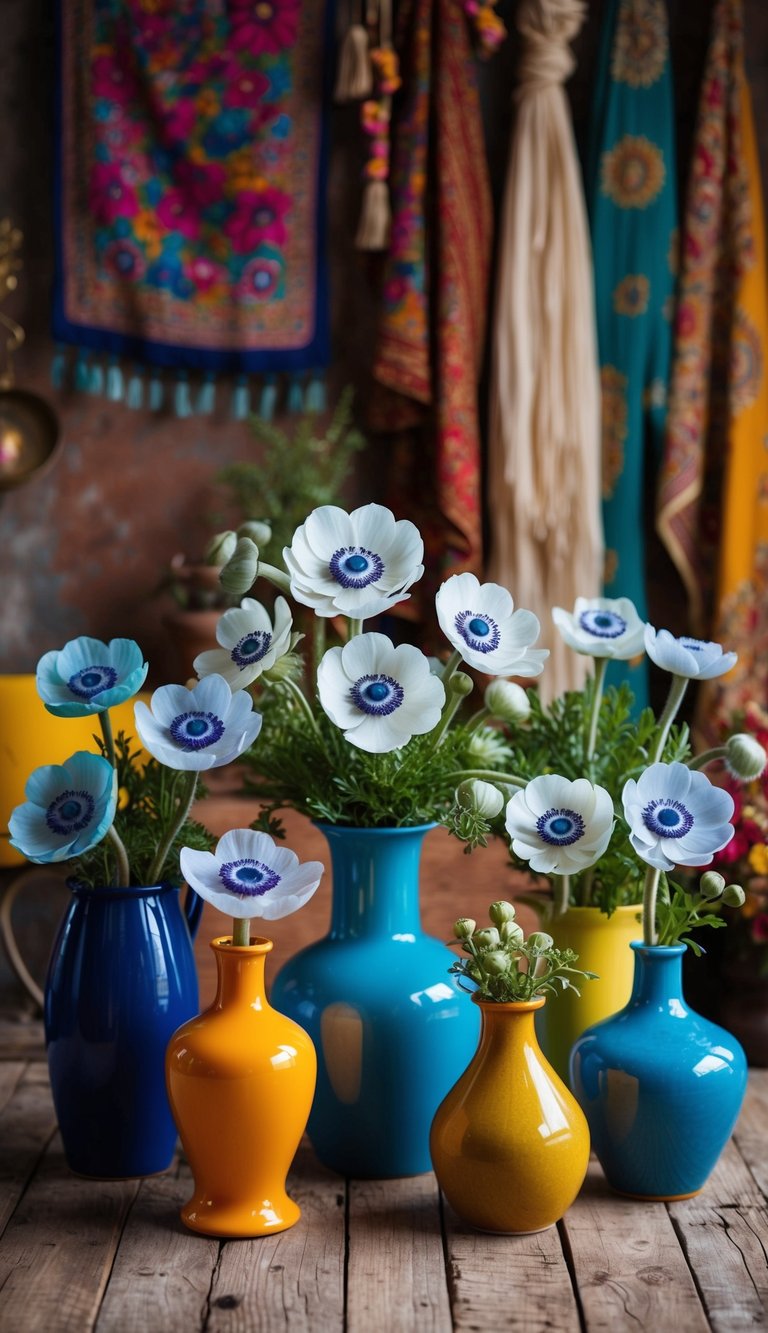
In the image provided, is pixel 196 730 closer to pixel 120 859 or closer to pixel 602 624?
pixel 120 859

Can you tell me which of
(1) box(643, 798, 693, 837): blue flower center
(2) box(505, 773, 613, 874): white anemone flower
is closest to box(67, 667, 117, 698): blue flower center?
(2) box(505, 773, 613, 874): white anemone flower

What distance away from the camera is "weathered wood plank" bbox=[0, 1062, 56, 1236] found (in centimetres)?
Result: 115

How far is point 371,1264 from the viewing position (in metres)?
1.00

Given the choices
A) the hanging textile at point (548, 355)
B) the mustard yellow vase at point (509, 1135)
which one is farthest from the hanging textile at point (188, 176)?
the mustard yellow vase at point (509, 1135)

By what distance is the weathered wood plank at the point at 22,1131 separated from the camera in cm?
115

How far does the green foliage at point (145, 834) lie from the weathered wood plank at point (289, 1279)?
0.31 meters

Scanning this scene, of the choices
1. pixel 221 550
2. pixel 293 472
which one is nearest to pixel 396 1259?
pixel 221 550

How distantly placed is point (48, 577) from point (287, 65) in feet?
3.02

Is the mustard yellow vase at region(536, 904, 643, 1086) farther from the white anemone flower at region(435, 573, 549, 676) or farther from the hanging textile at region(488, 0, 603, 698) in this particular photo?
the hanging textile at region(488, 0, 603, 698)

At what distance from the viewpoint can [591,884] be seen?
1.21 m

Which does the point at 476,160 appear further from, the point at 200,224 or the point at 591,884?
the point at 591,884

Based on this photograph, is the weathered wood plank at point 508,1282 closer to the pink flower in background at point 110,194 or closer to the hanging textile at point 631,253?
the hanging textile at point 631,253

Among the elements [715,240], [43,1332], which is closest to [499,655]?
[43,1332]

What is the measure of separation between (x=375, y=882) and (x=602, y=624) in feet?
1.01
